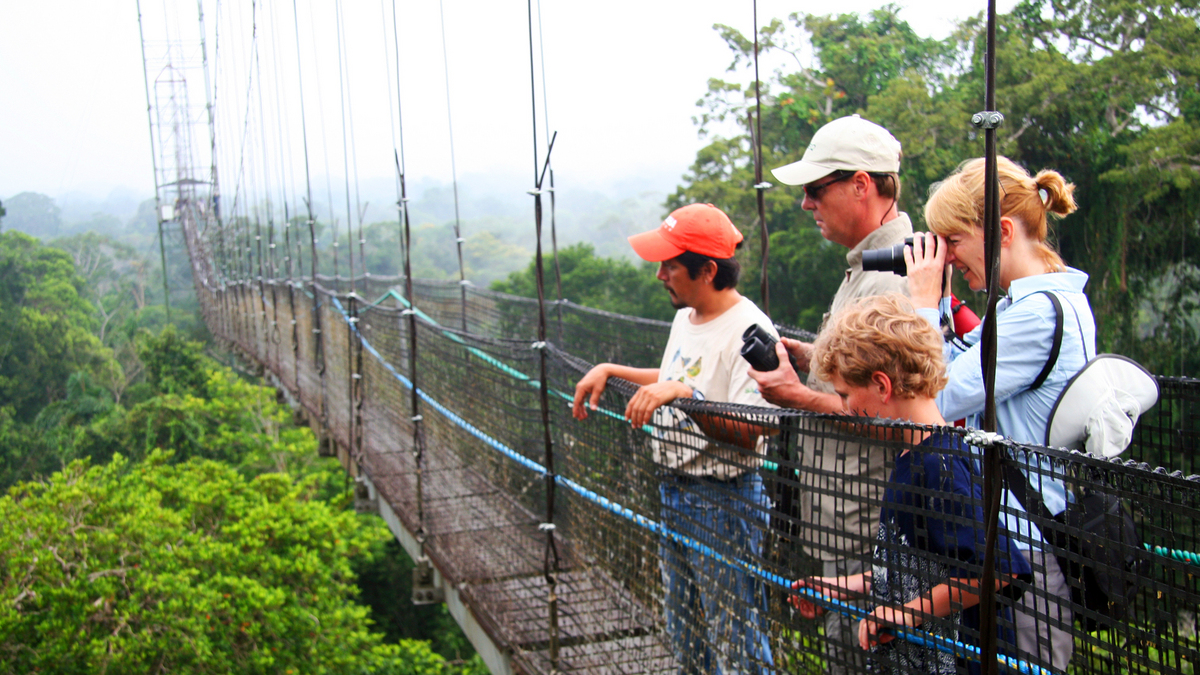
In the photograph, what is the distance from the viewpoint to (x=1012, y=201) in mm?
1060

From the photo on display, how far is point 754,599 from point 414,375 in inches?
74.7

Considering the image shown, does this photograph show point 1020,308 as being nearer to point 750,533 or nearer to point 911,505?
point 911,505

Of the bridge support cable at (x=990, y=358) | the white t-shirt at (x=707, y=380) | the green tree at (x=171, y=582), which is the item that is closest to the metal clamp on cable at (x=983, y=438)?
the bridge support cable at (x=990, y=358)

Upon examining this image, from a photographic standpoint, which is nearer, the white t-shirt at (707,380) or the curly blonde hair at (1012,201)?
the curly blonde hair at (1012,201)

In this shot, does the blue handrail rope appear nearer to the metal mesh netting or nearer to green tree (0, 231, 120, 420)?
the metal mesh netting

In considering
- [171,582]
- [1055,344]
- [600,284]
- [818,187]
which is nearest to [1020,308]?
[1055,344]

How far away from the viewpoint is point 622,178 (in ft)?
364

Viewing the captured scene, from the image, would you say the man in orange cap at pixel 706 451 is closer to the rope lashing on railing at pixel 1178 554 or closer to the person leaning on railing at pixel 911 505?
the person leaning on railing at pixel 911 505

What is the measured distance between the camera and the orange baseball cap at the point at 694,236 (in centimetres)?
153

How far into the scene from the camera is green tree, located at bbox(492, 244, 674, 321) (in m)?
20.3

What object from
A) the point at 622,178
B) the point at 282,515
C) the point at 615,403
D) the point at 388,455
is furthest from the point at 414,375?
the point at 622,178

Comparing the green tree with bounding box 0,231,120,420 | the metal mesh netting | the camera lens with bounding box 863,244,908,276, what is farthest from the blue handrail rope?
the green tree with bounding box 0,231,120,420

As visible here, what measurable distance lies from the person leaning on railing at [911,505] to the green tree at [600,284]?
18.3 metres

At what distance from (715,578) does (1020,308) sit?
573 mm
